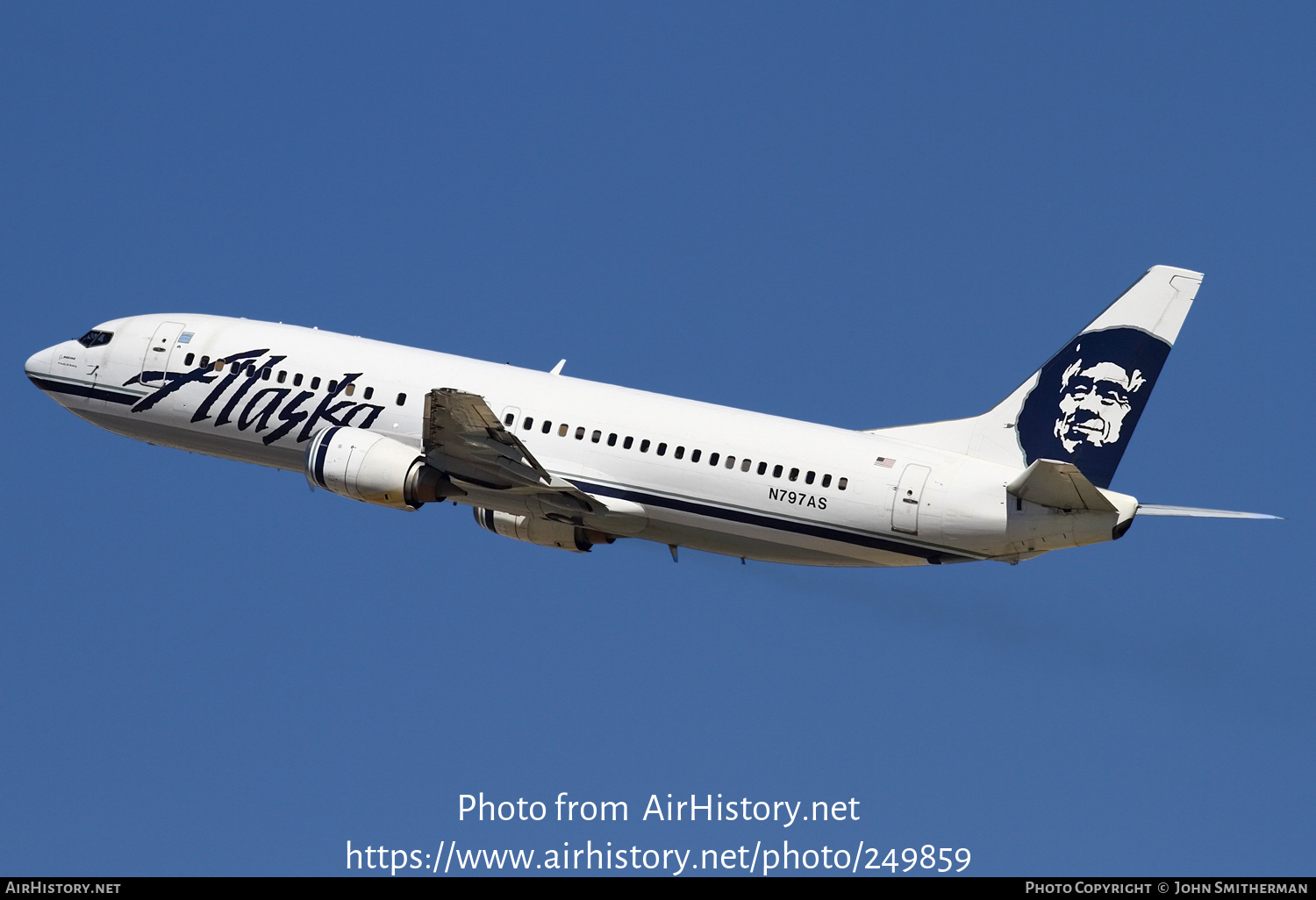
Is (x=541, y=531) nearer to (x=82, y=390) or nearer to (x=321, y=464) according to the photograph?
(x=321, y=464)

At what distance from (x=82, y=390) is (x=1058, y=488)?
24.2m

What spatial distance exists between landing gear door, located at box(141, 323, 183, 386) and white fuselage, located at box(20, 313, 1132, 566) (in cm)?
5

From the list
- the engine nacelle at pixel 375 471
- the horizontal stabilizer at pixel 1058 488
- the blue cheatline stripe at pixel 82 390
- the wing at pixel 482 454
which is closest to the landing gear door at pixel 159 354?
the blue cheatline stripe at pixel 82 390

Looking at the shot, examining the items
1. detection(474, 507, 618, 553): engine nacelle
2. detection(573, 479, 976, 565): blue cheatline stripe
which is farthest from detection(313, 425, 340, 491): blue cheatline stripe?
detection(573, 479, 976, 565): blue cheatline stripe

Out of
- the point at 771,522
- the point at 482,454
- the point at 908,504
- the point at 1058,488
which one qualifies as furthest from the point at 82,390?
the point at 1058,488

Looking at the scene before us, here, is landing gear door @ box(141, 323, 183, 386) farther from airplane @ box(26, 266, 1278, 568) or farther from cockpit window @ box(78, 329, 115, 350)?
cockpit window @ box(78, 329, 115, 350)

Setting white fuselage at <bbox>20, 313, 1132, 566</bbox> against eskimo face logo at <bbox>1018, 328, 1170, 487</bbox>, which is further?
white fuselage at <bbox>20, 313, 1132, 566</bbox>

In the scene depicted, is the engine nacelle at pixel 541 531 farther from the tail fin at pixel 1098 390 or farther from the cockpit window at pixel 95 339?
the cockpit window at pixel 95 339

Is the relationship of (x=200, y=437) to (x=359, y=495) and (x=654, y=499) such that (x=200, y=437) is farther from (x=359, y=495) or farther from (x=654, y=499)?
(x=654, y=499)

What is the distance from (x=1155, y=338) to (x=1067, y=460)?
3154 millimetres

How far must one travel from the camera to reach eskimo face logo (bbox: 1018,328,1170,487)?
127ft

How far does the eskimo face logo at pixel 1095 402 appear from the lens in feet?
Answer: 128
